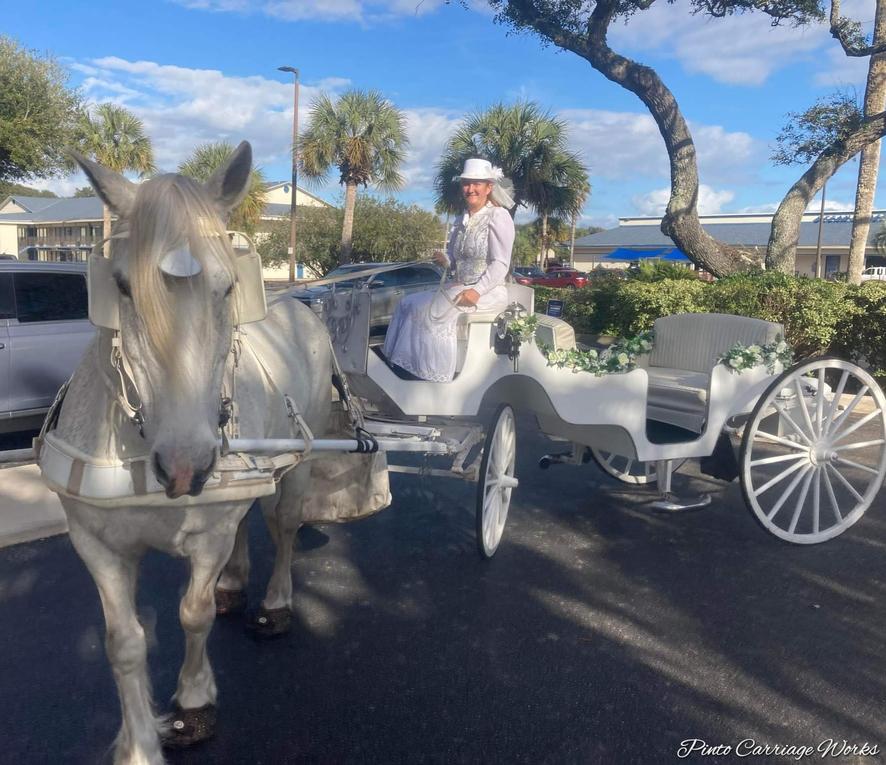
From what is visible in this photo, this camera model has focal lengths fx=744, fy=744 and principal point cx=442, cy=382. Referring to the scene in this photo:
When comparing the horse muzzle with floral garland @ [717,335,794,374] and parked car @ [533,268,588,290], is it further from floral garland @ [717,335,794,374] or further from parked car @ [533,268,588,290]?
parked car @ [533,268,588,290]

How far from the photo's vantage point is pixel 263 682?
10.6 feet

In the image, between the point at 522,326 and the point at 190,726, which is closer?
the point at 190,726

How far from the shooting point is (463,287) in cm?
466

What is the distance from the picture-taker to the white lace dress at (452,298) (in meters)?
4.41

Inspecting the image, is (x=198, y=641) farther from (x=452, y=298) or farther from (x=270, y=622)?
(x=452, y=298)

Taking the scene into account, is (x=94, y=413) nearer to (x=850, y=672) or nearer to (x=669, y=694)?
(x=669, y=694)

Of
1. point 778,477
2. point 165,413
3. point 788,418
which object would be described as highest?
point 165,413

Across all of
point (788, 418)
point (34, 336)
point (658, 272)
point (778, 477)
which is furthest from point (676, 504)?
point (658, 272)

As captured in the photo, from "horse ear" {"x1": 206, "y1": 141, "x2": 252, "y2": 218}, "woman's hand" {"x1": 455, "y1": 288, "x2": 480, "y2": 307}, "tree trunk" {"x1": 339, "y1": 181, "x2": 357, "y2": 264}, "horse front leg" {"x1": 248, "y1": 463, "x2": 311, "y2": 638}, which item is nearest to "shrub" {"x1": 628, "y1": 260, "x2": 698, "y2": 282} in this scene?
"woman's hand" {"x1": 455, "y1": 288, "x2": 480, "y2": 307}

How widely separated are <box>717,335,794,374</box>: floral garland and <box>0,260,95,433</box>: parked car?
19.8 feet

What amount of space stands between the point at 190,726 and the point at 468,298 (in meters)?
2.76

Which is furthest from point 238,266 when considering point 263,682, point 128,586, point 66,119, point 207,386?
point 66,119

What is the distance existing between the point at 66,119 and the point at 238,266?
1736 centimetres

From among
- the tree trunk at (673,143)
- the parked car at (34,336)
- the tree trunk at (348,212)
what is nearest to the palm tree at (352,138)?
the tree trunk at (348,212)
